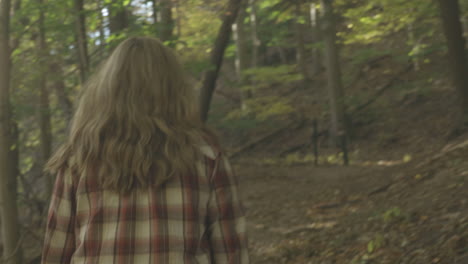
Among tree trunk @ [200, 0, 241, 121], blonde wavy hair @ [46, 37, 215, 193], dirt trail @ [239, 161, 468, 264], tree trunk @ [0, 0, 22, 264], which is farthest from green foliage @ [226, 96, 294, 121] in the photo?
blonde wavy hair @ [46, 37, 215, 193]

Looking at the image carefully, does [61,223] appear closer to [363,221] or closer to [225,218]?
[225,218]

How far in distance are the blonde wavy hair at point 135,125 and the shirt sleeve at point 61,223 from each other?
7 centimetres

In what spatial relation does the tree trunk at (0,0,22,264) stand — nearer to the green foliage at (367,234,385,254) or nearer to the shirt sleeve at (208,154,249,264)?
the shirt sleeve at (208,154,249,264)

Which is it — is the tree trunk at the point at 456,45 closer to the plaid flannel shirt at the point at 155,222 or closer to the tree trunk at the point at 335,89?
the tree trunk at the point at 335,89

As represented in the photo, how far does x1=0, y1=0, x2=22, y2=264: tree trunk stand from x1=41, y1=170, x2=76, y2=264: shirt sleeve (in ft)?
9.30

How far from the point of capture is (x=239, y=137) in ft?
72.1

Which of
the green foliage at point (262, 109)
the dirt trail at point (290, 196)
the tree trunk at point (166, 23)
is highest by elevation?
the tree trunk at point (166, 23)

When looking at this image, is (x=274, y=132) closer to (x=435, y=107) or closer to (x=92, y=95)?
(x=435, y=107)

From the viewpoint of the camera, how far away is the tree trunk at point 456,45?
932cm

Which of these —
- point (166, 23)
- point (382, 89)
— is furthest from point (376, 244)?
point (382, 89)

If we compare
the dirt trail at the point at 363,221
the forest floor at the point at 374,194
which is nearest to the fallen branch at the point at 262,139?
the forest floor at the point at 374,194

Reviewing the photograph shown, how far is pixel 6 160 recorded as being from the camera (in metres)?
4.57

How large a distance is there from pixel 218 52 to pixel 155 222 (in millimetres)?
8515

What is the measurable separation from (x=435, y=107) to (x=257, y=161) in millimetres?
5950
